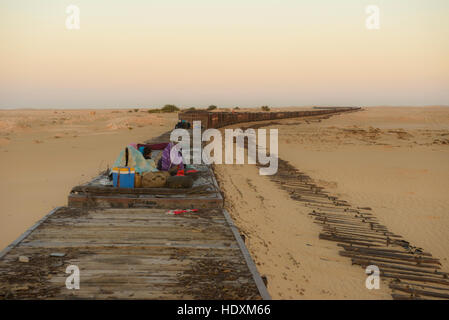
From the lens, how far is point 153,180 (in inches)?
294

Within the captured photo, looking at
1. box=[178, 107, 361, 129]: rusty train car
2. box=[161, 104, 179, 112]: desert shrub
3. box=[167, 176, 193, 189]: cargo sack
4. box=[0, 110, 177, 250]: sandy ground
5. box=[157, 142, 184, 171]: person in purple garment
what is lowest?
box=[0, 110, 177, 250]: sandy ground

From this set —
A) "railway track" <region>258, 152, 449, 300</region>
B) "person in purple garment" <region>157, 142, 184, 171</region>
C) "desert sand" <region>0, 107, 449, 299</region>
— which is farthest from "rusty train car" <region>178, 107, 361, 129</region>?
"person in purple garment" <region>157, 142, 184, 171</region>

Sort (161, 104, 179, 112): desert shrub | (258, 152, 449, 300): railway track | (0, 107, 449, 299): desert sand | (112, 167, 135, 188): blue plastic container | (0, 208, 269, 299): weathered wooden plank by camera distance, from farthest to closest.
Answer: (161, 104, 179, 112): desert shrub < (112, 167, 135, 188): blue plastic container < (0, 107, 449, 299): desert sand < (258, 152, 449, 300): railway track < (0, 208, 269, 299): weathered wooden plank

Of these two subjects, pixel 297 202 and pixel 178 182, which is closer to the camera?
pixel 178 182

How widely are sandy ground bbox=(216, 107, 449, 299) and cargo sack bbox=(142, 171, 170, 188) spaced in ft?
7.24

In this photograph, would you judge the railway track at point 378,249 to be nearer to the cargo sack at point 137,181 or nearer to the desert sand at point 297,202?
the desert sand at point 297,202

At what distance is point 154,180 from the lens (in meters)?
7.48

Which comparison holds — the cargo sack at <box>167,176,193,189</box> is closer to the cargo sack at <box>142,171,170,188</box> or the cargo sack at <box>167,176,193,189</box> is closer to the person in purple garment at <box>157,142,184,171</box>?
the cargo sack at <box>142,171,170,188</box>

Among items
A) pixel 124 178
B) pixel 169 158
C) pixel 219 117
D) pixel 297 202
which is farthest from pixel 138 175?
pixel 219 117

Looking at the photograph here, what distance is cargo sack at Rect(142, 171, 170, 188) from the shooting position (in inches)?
294

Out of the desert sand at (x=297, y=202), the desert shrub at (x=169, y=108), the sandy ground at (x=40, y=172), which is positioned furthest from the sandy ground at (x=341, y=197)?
the desert shrub at (x=169, y=108)

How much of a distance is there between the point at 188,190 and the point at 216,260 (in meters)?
3.09

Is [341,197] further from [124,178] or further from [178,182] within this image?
[124,178]

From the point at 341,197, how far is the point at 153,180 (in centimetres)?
748
